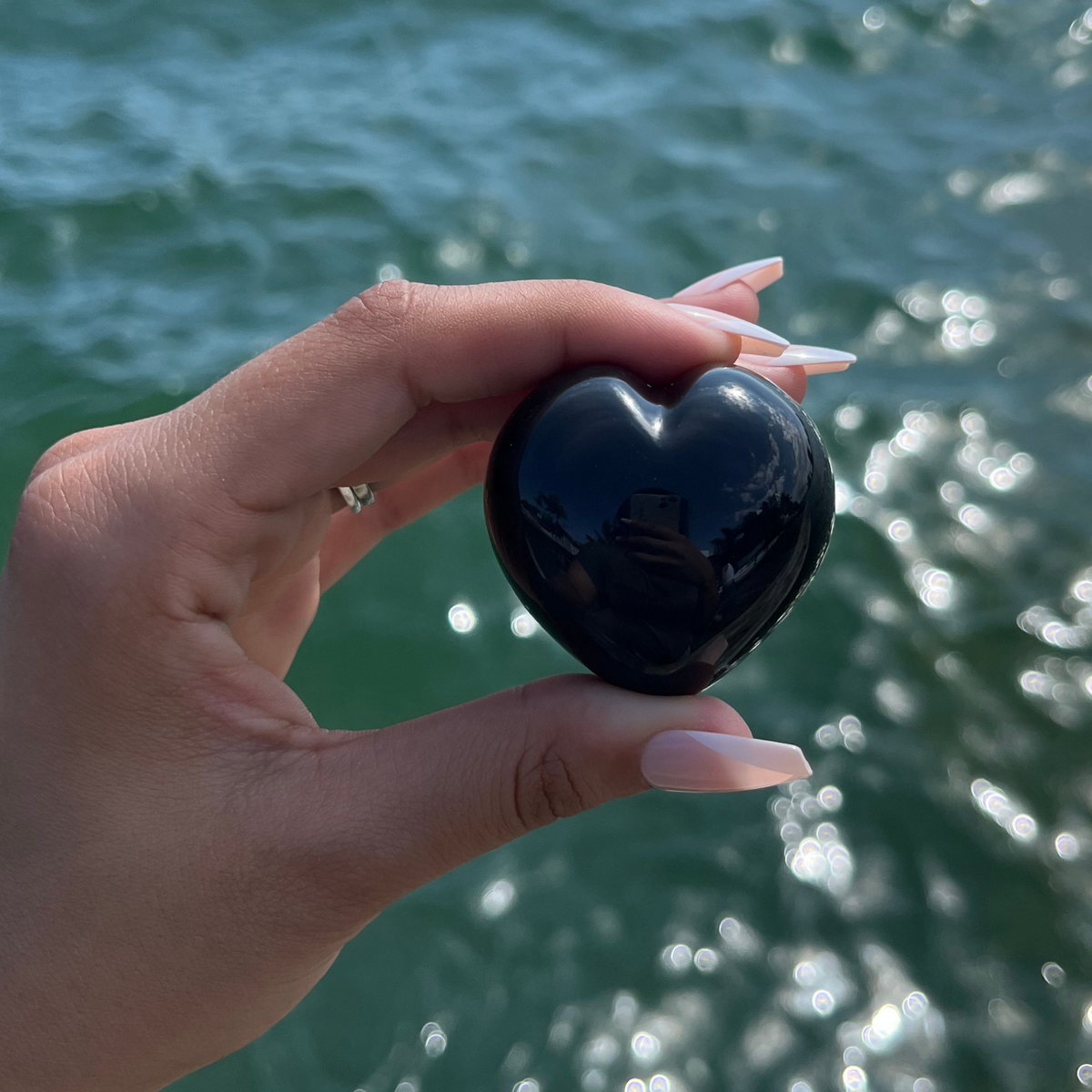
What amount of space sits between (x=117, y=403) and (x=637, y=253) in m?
2.12

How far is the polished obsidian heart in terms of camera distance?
175 cm

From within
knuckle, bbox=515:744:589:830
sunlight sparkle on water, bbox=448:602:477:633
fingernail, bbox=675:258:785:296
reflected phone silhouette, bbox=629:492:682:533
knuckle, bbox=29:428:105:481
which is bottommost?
sunlight sparkle on water, bbox=448:602:477:633

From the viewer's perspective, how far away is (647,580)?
176 cm

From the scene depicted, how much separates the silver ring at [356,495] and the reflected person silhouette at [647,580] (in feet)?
2.47

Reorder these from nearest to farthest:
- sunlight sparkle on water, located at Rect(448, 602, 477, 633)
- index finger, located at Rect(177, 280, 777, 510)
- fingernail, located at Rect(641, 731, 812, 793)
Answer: fingernail, located at Rect(641, 731, 812, 793), index finger, located at Rect(177, 280, 777, 510), sunlight sparkle on water, located at Rect(448, 602, 477, 633)

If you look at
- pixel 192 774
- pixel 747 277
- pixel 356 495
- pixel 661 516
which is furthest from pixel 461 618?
pixel 661 516

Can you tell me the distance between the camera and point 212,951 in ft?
5.93

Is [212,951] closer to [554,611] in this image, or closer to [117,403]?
[554,611]

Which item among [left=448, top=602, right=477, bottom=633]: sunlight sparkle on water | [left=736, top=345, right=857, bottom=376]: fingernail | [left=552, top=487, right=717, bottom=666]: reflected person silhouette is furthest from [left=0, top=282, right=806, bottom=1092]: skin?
[left=448, top=602, right=477, bottom=633]: sunlight sparkle on water

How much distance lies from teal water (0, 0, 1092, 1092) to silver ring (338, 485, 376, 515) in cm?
103

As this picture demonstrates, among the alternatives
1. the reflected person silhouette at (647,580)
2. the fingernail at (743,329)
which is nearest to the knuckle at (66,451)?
the reflected person silhouette at (647,580)

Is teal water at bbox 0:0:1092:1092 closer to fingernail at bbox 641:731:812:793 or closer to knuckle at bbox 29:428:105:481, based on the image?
fingernail at bbox 641:731:812:793

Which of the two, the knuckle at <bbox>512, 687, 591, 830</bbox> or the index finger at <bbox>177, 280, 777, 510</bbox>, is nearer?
the knuckle at <bbox>512, 687, 591, 830</bbox>

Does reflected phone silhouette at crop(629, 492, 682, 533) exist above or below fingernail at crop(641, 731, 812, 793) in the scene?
above
